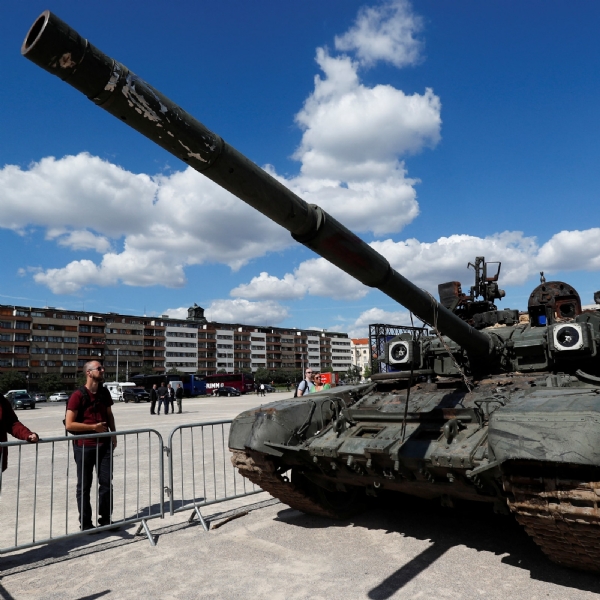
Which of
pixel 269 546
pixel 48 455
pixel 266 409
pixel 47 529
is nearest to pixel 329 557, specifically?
pixel 269 546

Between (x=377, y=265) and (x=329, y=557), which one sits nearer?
(x=377, y=265)

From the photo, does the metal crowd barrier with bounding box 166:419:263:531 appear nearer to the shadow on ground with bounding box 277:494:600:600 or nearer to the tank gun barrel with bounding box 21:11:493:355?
the shadow on ground with bounding box 277:494:600:600

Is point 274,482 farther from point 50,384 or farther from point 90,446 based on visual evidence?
point 50,384

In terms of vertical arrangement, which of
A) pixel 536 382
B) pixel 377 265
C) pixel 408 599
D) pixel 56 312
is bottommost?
pixel 408 599

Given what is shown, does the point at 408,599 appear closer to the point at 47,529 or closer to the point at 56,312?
the point at 47,529

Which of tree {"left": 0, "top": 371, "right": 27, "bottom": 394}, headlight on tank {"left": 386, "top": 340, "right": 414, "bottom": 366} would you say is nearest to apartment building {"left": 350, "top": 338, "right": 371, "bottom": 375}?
tree {"left": 0, "top": 371, "right": 27, "bottom": 394}

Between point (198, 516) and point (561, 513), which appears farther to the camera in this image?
point (198, 516)

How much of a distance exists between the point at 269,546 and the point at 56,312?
297 ft

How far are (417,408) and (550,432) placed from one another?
2.11m

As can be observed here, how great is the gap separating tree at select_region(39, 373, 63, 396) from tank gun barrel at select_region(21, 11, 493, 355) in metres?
81.1

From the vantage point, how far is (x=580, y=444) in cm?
395

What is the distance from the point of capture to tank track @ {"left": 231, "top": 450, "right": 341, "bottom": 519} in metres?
6.16

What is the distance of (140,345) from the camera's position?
97.4 metres

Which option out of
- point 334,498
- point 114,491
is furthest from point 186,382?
point 334,498
